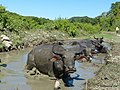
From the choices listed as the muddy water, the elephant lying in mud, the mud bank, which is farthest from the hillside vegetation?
the mud bank

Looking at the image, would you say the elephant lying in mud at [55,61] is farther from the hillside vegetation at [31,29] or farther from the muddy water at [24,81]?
the hillside vegetation at [31,29]

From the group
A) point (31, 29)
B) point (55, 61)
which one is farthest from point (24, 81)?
point (31, 29)

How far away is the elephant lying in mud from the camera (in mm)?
9570

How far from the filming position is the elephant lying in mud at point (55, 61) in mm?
9570

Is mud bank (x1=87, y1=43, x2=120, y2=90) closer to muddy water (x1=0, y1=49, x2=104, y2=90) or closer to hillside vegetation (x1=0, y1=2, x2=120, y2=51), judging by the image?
muddy water (x1=0, y1=49, x2=104, y2=90)

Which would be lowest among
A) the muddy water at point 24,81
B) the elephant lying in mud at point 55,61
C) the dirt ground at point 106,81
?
the muddy water at point 24,81

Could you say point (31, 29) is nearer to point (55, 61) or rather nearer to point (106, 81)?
point (55, 61)

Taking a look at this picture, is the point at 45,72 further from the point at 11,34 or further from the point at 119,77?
the point at 11,34

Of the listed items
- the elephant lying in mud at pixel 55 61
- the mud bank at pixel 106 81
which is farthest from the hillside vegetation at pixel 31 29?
the mud bank at pixel 106 81

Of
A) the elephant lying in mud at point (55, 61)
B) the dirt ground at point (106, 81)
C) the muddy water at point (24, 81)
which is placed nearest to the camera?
the dirt ground at point (106, 81)

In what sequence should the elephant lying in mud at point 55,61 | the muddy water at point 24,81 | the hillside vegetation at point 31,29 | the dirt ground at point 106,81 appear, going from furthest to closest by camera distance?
the hillside vegetation at point 31,29
the muddy water at point 24,81
the elephant lying in mud at point 55,61
the dirt ground at point 106,81

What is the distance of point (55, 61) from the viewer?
1011 cm

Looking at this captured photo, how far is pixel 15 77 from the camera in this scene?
1168 centimetres

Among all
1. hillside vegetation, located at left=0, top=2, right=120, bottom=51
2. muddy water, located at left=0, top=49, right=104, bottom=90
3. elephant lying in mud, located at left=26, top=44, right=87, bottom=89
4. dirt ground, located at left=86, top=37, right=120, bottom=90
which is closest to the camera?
dirt ground, located at left=86, top=37, right=120, bottom=90
